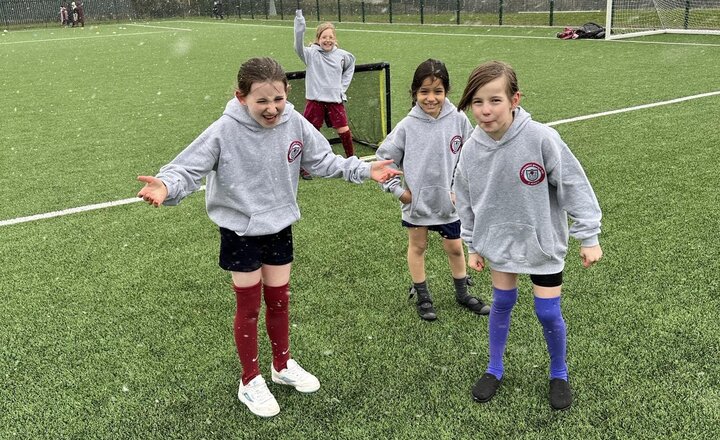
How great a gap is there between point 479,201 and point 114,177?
518 centimetres

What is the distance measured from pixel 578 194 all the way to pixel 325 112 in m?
4.72

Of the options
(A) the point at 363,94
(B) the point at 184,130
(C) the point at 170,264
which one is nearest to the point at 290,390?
(C) the point at 170,264

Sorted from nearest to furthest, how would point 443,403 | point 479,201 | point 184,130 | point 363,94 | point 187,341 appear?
point 479,201, point 443,403, point 187,341, point 363,94, point 184,130

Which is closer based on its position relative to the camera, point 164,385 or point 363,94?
point 164,385

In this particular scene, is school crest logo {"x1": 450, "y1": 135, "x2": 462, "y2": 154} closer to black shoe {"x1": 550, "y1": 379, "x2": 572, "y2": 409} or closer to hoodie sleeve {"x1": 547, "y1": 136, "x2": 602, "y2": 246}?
hoodie sleeve {"x1": 547, "y1": 136, "x2": 602, "y2": 246}

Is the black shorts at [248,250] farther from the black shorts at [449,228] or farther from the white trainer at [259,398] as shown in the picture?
the black shorts at [449,228]

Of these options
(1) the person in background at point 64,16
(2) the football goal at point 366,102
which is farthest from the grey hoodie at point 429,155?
(1) the person in background at point 64,16

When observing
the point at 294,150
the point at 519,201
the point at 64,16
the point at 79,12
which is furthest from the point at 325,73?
the point at 64,16

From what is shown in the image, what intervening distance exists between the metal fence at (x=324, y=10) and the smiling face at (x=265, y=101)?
2326cm

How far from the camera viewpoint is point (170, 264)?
4527 millimetres

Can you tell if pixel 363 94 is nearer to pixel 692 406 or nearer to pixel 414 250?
pixel 414 250

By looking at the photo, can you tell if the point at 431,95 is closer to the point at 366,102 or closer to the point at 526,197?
the point at 526,197

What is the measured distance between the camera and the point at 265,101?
2602 millimetres

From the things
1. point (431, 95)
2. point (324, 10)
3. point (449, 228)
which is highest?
point (324, 10)
